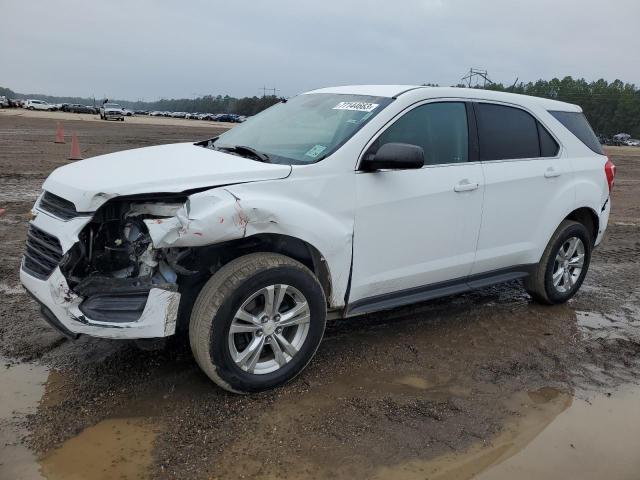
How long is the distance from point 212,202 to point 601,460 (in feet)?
8.37

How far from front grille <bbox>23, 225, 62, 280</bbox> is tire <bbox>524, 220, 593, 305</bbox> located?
13.0 ft

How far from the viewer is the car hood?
3.10 meters

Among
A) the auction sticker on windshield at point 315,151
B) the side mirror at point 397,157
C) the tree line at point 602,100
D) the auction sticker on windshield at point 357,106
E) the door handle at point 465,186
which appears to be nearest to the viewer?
the side mirror at point 397,157

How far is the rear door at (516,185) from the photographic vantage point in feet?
14.8

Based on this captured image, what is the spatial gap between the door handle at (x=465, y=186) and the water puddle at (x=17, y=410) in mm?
3093

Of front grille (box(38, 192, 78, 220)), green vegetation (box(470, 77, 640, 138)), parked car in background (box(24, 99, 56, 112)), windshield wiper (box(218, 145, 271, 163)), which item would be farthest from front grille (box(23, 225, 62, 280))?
green vegetation (box(470, 77, 640, 138))

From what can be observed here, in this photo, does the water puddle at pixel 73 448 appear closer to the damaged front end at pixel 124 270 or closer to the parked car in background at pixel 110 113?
the damaged front end at pixel 124 270

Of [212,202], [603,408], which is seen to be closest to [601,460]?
[603,408]

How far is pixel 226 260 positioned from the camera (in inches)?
134

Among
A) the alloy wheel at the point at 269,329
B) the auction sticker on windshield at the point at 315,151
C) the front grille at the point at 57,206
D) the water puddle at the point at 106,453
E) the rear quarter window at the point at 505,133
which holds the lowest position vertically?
the water puddle at the point at 106,453

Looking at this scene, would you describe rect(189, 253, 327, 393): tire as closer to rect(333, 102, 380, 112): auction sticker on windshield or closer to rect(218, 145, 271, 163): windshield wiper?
rect(218, 145, 271, 163): windshield wiper

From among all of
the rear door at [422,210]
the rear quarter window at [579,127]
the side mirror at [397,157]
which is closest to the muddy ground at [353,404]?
the rear door at [422,210]

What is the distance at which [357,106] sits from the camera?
13.5ft

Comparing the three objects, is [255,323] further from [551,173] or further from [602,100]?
[602,100]
